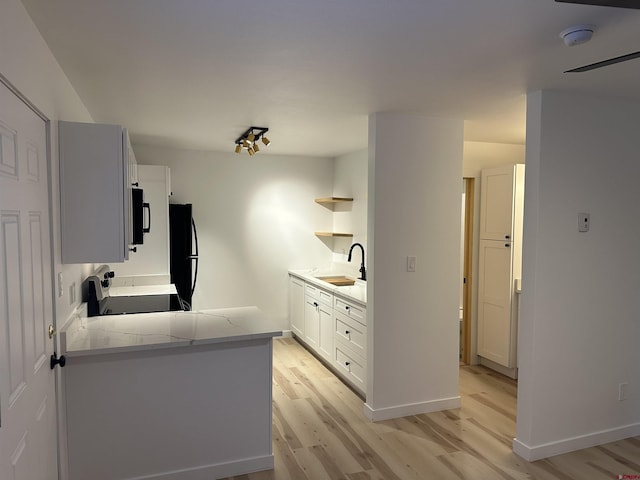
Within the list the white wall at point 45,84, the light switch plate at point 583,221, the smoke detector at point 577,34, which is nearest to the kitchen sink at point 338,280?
the light switch plate at point 583,221

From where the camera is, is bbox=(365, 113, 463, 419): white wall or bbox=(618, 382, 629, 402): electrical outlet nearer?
bbox=(618, 382, 629, 402): electrical outlet

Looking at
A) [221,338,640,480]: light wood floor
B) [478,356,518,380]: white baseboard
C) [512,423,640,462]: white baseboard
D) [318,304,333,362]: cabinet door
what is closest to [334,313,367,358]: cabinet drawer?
[318,304,333,362]: cabinet door

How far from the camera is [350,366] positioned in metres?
4.13

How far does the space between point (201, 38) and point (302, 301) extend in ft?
12.3

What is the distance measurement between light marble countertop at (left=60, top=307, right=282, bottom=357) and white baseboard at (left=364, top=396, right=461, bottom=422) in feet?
4.15

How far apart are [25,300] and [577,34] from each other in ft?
7.90

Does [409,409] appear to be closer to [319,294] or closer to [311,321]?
[319,294]

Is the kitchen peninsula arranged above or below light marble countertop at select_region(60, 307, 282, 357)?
below

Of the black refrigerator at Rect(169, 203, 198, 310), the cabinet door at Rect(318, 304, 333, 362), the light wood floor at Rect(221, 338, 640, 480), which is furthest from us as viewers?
the black refrigerator at Rect(169, 203, 198, 310)

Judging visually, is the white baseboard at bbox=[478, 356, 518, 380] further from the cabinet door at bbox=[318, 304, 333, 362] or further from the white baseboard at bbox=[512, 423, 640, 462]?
the cabinet door at bbox=[318, 304, 333, 362]

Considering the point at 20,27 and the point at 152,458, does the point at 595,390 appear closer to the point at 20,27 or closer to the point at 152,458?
the point at 152,458

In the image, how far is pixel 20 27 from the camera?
1.63 meters

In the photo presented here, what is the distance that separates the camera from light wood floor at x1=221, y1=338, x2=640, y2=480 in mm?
2791

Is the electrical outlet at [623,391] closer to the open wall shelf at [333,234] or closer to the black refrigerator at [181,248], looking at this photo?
the open wall shelf at [333,234]
